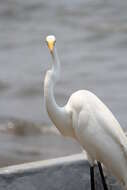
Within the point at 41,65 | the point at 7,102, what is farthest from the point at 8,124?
the point at 41,65

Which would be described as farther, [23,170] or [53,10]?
[53,10]

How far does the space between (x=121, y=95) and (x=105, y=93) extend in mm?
190

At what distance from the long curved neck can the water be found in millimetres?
2742

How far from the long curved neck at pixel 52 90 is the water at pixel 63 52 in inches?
108

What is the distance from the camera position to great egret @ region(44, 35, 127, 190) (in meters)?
3.52

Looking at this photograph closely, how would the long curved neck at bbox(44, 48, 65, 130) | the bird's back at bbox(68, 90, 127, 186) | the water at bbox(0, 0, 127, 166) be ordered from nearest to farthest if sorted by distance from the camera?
1. the bird's back at bbox(68, 90, 127, 186)
2. the long curved neck at bbox(44, 48, 65, 130)
3. the water at bbox(0, 0, 127, 166)

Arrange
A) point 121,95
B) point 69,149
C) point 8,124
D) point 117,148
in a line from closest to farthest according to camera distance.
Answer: point 117,148 → point 69,149 → point 8,124 → point 121,95

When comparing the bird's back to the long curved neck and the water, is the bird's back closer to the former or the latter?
the long curved neck

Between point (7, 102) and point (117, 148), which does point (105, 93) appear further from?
point (117, 148)

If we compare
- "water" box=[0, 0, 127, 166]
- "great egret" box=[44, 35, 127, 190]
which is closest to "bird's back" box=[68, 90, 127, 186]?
"great egret" box=[44, 35, 127, 190]

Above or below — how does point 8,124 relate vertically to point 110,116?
below

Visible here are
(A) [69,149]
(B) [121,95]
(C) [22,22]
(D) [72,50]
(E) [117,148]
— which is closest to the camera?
(E) [117,148]

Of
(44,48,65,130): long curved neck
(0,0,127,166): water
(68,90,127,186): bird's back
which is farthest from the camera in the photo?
(0,0,127,166): water

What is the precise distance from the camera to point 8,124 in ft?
23.4
